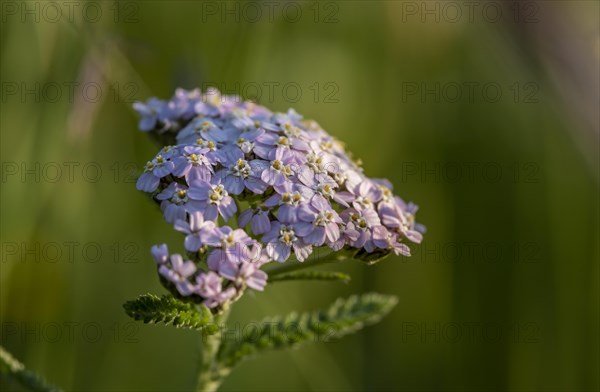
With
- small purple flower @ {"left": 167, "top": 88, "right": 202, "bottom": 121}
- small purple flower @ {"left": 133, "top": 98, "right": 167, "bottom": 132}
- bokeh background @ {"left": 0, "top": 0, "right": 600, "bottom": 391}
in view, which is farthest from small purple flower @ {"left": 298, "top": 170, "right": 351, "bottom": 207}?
bokeh background @ {"left": 0, "top": 0, "right": 600, "bottom": 391}

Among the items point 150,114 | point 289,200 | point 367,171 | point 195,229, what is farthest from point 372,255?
point 367,171

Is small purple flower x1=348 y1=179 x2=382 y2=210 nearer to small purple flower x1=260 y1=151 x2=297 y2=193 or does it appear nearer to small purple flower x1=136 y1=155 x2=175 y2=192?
small purple flower x1=260 y1=151 x2=297 y2=193

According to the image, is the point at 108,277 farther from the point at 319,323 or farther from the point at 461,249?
the point at 461,249

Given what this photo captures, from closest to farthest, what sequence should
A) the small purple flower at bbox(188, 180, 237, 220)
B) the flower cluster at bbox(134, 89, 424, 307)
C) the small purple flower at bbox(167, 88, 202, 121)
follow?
1. the flower cluster at bbox(134, 89, 424, 307)
2. the small purple flower at bbox(188, 180, 237, 220)
3. the small purple flower at bbox(167, 88, 202, 121)

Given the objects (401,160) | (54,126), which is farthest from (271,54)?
(54,126)

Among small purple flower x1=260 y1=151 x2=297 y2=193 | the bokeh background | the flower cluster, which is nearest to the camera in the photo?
the flower cluster

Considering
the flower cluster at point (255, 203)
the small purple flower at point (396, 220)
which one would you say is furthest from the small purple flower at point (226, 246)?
the small purple flower at point (396, 220)
